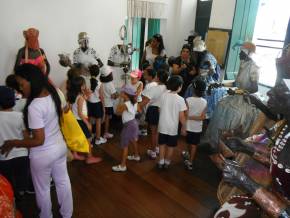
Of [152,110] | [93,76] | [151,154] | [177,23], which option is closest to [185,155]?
[151,154]

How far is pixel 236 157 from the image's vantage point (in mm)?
1547

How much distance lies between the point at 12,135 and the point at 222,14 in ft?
13.0

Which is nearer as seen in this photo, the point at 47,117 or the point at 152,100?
the point at 47,117

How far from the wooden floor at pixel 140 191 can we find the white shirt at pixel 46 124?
0.79 meters

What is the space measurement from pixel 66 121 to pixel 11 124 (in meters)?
0.39

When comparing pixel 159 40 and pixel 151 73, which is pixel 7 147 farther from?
pixel 159 40

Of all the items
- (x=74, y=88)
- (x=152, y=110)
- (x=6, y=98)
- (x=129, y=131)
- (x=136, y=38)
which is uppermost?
(x=136, y=38)

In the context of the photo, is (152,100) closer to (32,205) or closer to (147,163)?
(147,163)

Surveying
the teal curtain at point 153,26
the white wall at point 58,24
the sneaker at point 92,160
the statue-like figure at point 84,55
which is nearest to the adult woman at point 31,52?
the white wall at point 58,24

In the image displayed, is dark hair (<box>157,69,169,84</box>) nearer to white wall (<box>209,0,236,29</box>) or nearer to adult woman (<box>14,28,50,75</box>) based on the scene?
adult woman (<box>14,28,50,75</box>)

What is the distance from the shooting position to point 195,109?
2.84m

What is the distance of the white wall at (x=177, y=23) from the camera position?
17.1 feet

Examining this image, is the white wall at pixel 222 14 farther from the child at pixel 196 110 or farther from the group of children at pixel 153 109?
the child at pixel 196 110

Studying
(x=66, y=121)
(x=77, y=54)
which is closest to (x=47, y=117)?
(x=66, y=121)
